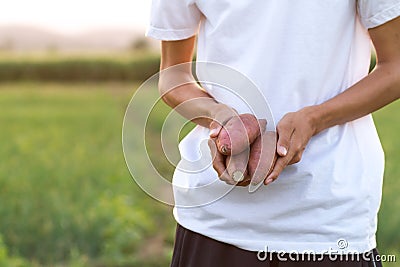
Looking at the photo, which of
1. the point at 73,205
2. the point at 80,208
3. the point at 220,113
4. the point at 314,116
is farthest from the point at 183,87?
the point at 73,205

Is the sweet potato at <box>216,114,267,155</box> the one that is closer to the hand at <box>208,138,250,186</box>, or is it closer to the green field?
the hand at <box>208,138,250,186</box>

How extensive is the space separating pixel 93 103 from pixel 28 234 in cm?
702

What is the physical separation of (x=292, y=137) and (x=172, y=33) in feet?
1.12

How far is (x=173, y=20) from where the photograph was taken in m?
1.36

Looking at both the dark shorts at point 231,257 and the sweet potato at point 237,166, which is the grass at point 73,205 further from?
the sweet potato at point 237,166

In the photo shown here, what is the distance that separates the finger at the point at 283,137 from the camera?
1135mm

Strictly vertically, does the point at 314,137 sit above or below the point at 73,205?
above

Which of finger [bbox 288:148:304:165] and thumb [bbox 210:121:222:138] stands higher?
thumb [bbox 210:121:222:138]

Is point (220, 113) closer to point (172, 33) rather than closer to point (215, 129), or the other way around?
point (215, 129)

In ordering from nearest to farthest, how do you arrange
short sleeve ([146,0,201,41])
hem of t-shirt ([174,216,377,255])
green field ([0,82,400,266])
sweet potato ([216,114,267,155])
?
sweet potato ([216,114,267,155]), hem of t-shirt ([174,216,377,255]), short sleeve ([146,0,201,41]), green field ([0,82,400,266])

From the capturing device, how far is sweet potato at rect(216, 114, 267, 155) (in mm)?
1124

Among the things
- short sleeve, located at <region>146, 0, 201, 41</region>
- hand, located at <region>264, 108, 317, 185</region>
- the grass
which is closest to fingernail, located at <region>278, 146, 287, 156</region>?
hand, located at <region>264, 108, 317, 185</region>

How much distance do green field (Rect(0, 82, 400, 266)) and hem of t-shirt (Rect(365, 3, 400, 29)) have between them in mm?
2040

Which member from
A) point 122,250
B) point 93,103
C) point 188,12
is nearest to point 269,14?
point 188,12
